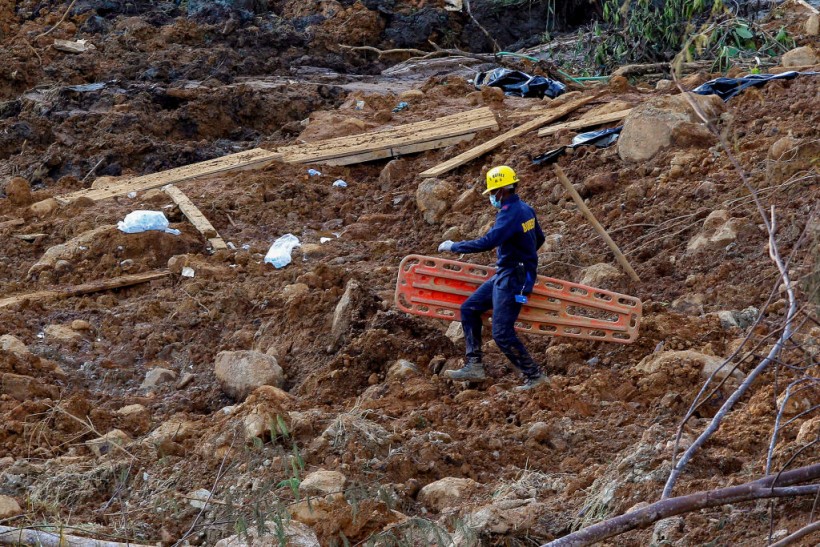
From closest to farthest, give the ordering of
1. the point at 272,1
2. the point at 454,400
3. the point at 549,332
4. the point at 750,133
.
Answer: the point at 454,400, the point at 549,332, the point at 750,133, the point at 272,1

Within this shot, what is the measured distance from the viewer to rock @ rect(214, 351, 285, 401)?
7.29 m

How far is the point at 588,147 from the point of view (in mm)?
10352

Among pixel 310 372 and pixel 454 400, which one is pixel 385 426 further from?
pixel 310 372

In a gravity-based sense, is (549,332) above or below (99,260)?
above

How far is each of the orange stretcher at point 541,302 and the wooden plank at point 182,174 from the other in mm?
4988

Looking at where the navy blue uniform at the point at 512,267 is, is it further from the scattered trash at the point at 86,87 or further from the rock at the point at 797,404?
the scattered trash at the point at 86,87

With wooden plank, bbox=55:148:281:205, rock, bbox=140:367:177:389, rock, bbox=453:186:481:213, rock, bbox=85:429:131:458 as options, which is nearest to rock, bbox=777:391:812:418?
rock, bbox=85:429:131:458

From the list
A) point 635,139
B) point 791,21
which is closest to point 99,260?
point 635,139

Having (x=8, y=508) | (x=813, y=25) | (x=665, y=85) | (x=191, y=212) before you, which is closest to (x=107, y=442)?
(x=8, y=508)

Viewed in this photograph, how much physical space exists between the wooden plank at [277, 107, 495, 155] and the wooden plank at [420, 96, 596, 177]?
571mm

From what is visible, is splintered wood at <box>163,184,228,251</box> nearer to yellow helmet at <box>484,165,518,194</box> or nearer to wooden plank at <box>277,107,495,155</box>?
wooden plank at <box>277,107,495,155</box>

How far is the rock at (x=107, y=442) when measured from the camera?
6.07 m

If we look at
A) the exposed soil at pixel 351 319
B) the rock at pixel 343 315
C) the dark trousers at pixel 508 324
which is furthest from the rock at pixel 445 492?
the rock at pixel 343 315

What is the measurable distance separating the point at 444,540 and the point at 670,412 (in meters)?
1.93
